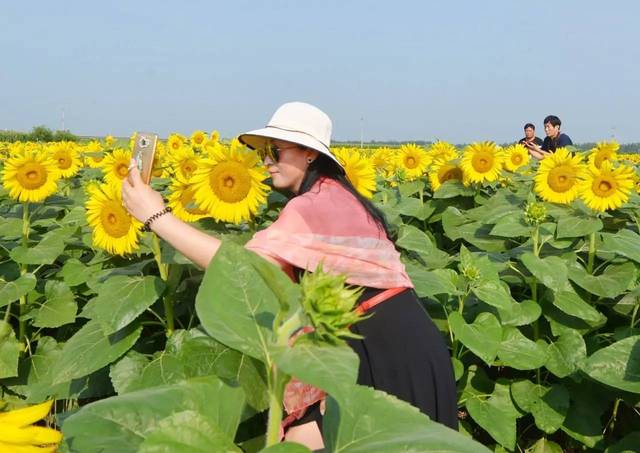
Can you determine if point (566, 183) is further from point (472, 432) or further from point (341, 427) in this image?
point (341, 427)

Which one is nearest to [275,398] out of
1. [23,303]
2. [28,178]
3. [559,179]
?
[23,303]

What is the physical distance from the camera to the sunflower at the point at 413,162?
5016 mm

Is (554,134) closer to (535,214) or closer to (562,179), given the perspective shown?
(562,179)

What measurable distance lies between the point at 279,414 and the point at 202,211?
1507 millimetres

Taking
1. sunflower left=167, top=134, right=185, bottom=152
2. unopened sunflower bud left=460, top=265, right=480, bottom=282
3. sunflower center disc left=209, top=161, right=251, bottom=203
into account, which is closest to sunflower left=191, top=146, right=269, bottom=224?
sunflower center disc left=209, top=161, right=251, bottom=203

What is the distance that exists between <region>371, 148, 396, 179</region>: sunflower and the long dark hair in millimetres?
3280

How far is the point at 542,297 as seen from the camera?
2.78 meters

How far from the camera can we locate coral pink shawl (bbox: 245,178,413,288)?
1.79 meters

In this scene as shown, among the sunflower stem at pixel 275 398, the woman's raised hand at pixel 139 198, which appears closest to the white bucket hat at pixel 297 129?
the woman's raised hand at pixel 139 198

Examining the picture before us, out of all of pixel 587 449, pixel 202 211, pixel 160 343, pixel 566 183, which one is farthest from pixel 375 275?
pixel 566 183

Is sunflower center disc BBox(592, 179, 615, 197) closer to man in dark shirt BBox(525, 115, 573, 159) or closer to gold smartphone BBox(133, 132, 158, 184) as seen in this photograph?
gold smartphone BBox(133, 132, 158, 184)

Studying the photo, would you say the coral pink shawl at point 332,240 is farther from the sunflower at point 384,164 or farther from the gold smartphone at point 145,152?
the sunflower at point 384,164

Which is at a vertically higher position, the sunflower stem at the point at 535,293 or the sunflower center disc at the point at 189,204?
the sunflower center disc at the point at 189,204

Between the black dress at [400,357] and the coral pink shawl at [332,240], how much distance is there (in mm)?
71
